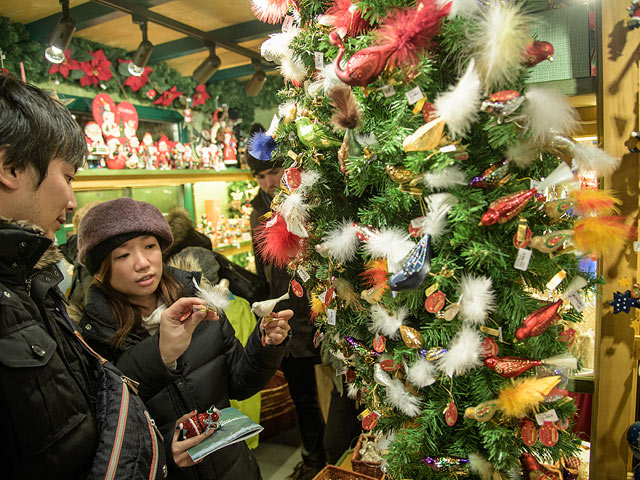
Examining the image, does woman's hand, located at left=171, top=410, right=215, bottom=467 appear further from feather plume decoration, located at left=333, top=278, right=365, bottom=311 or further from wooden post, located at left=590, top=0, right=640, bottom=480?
wooden post, located at left=590, top=0, right=640, bottom=480

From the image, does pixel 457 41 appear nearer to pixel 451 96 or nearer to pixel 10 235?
pixel 451 96

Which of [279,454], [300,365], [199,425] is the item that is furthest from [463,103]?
[279,454]

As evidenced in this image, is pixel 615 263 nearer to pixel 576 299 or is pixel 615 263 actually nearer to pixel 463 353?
pixel 576 299

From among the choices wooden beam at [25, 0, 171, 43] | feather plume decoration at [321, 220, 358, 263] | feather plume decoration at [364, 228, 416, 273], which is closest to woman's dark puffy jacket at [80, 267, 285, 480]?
feather plume decoration at [321, 220, 358, 263]

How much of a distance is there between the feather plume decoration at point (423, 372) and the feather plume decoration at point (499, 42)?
541 millimetres

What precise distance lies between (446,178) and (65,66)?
2974mm

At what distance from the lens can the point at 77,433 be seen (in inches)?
31.4

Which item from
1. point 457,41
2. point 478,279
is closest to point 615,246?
point 478,279

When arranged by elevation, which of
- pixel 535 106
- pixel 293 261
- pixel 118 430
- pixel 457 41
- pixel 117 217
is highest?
pixel 457 41

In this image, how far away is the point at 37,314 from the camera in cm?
80

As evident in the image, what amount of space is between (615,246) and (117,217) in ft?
4.21

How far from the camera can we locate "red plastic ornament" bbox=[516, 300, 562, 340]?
75 cm

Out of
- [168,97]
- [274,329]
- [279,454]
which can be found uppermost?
[168,97]

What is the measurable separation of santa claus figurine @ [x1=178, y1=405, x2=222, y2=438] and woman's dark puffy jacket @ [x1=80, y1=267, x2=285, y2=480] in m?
0.04
